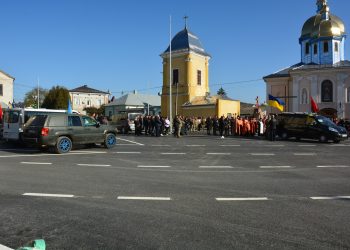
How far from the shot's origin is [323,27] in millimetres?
58500


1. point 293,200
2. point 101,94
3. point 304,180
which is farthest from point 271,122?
point 101,94

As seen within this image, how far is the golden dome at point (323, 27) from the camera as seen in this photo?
2291 inches

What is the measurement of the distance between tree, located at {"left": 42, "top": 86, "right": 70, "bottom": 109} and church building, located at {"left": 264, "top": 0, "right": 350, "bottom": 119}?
43.5 meters

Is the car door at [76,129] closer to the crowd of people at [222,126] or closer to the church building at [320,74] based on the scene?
the crowd of people at [222,126]

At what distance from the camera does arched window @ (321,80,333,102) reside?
176ft

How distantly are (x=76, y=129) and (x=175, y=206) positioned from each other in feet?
35.4

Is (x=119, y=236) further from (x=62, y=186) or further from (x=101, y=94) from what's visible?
(x=101, y=94)

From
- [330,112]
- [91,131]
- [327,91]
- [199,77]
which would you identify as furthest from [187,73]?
[91,131]

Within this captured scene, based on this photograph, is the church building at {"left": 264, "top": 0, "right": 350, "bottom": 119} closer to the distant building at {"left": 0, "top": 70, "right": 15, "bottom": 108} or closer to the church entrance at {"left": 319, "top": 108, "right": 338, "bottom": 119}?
the church entrance at {"left": 319, "top": 108, "right": 338, "bottom": 119}

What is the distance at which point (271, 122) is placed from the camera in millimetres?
24641

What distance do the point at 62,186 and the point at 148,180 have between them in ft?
6.62

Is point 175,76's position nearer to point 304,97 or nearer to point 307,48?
point 304,97

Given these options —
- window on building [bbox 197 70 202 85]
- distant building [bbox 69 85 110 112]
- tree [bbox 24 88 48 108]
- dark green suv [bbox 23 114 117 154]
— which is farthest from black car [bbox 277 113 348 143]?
distant building [bbox 69 85 110 112]

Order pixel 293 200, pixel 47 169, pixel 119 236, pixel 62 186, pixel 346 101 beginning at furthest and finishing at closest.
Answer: pixel 346 101 → pixel 47 169 → pixel 62 186 → pixel 293 200 → pixel 119 236
